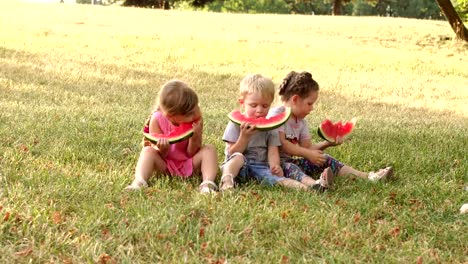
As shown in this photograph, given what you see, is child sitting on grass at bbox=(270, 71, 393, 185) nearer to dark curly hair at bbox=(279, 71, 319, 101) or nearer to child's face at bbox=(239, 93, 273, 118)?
dark curly hair at bbox=(279, 71, 319, 101)

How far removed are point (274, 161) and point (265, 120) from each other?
0.40 meters

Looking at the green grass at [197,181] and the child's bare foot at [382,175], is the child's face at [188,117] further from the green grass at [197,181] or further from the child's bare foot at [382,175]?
the child's bare foot at [382,175]

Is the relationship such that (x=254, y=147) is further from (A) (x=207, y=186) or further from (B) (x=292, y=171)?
(A) (x=207, y=186)

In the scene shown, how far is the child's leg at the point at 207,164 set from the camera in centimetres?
453

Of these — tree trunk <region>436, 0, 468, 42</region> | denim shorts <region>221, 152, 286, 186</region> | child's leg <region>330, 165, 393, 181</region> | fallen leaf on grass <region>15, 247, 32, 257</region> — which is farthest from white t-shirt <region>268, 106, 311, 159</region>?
tree trunk <region>436, 0, 468, 42</region>

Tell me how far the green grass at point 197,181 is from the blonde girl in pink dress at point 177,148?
133 mm

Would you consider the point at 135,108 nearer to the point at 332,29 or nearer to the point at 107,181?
the point at 107,181

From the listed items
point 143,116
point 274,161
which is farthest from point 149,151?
point 143,116

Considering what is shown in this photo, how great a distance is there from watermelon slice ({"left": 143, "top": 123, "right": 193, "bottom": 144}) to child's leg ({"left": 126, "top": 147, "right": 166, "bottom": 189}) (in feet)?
0.42

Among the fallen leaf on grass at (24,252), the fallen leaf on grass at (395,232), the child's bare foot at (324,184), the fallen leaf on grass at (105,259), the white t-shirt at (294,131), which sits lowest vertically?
the child's bare foot at (324,184)

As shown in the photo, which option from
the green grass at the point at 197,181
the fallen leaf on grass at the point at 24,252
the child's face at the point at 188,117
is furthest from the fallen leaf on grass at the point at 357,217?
the fallen leaf on grass at the point at 24,252

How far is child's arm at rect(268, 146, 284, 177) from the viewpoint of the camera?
15.7 feet

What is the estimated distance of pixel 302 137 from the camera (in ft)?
17.2

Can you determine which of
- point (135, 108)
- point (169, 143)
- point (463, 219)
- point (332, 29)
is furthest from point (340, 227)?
point (332, 29)
